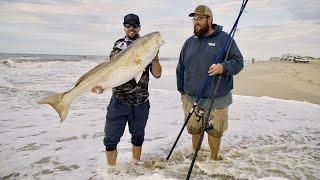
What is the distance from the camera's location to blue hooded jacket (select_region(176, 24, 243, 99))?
5.28 meters

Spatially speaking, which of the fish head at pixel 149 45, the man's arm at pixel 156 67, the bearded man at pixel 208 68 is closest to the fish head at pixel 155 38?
the fish head at pixel 149 45

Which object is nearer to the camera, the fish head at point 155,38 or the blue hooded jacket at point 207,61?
the fish head at point 155,38

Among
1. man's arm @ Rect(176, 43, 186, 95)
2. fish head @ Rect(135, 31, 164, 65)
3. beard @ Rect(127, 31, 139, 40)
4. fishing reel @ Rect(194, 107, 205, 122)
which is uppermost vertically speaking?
beard @ Rect(127, 31, 139, 40)

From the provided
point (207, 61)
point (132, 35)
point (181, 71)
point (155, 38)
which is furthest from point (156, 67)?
point (181, 71)

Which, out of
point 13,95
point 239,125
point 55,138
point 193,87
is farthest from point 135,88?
point 13,95

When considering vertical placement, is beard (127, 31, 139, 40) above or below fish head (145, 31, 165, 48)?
above

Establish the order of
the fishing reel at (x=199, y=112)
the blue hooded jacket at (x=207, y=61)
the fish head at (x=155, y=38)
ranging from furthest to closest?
the fishing reel at (x=199, y=112)
the blue hooded jacket at (x=207, y=61)
the fish head at (x=155, y=38)

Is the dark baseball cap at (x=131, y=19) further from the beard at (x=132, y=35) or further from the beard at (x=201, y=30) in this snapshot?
the beard at (x=201, y=30)

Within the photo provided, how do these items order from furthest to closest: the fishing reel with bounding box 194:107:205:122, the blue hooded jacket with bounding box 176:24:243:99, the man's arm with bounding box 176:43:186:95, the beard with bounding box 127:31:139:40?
the man's arm with bounding box 176:43:186:95, the fishing reel with bounding box 194:107:205:122, the blue hooded jacket with bounding box 176:24:243:99, the beard with bounding box 127:31:139:40

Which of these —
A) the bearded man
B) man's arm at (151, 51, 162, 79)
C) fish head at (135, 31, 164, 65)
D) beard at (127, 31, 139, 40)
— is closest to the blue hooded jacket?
the bearded man

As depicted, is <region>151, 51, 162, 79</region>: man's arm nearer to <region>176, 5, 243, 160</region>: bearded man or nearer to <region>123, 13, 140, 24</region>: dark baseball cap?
<region>123, 13, 140, 24</region>: dark baseball cap

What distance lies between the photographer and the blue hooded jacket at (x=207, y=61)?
528 centimetres

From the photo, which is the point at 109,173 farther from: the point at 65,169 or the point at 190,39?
the point at 190,39

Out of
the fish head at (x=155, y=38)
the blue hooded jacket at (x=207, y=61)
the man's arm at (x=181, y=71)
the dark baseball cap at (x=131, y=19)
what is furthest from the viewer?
the man's arm at (x=181, y=71)
